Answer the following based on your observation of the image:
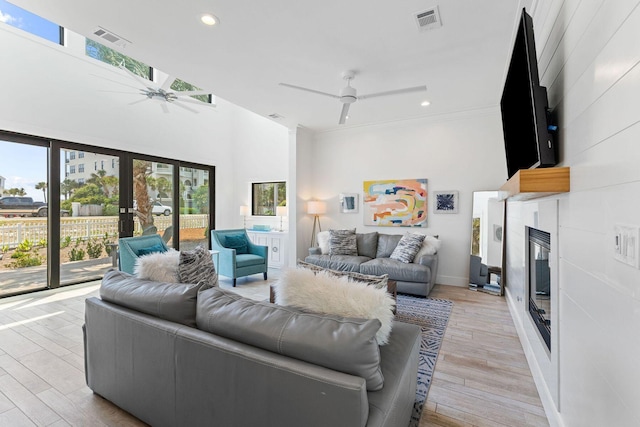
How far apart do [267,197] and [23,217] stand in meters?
3.93

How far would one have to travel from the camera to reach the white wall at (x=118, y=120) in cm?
389

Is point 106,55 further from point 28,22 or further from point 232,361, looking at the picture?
point 232,361

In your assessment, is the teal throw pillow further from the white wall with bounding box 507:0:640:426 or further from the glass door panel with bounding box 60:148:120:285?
the white wall with bounding box 507:0:640:426

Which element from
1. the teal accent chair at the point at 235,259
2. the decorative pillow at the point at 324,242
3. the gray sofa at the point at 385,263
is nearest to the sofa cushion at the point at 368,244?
the gray sofa at the point at 385,263

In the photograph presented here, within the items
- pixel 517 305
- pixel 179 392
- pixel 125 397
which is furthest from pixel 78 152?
pixel 517 305

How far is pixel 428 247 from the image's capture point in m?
4.41

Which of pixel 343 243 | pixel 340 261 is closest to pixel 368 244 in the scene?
pixel 343 243

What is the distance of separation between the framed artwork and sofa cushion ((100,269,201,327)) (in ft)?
13.4

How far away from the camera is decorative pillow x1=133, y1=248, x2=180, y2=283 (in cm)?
235

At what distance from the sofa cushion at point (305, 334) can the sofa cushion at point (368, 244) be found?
12.1 ft

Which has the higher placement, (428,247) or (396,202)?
(396,202)

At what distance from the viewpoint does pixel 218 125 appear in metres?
6.68

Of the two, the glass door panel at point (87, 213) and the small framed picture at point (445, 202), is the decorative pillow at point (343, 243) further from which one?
the glass door panel at point (87, 213)

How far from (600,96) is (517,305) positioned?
2.58m
